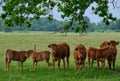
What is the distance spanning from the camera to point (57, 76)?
54.2 feet

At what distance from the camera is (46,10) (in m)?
19.6

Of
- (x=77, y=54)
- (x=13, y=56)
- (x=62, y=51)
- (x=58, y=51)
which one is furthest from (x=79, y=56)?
(x=13, y=56)

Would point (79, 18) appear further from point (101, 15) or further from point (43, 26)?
point (43, 26)

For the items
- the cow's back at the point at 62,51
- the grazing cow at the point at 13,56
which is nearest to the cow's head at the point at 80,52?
the cow's back at the point at 62,51

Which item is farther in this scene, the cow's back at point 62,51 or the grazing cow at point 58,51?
the cow's back at point 62,51

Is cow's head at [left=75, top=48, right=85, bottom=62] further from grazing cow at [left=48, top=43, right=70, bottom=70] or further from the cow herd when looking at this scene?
grazing cow at [left=48, top=43, right=70, bottom=70]

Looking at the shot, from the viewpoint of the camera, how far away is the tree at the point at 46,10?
18.7 metres

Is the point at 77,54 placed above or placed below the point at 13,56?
above

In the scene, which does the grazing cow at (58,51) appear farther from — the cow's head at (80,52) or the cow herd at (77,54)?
the cow's head at (80,52)

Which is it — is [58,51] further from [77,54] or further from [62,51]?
[77,54]

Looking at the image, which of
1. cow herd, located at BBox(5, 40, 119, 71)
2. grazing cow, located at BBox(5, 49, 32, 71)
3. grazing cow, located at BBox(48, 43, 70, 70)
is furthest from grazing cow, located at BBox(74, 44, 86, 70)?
grazing cow, located at BBox(5, 49, 32, 71)

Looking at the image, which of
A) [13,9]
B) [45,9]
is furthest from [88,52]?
[13,9]

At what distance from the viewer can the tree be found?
737 inches

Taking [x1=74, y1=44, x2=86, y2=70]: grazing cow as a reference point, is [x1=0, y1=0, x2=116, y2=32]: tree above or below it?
above
